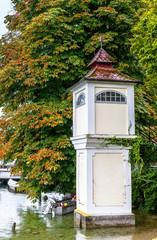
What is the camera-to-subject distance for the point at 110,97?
572 inches

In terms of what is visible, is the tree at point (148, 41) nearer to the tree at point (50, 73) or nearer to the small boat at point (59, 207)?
the tree at point (50, 73)

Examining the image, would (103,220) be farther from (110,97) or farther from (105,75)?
(105,75)

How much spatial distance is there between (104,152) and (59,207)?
6.36m

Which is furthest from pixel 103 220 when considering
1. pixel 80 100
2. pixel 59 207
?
pixel 59 207

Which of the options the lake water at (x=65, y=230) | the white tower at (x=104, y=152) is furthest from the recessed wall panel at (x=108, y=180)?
the lake water at (x=65, y=230)

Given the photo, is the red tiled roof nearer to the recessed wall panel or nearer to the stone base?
the recessed wall panel

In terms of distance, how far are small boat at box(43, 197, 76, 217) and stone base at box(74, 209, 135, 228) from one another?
4.81 meters

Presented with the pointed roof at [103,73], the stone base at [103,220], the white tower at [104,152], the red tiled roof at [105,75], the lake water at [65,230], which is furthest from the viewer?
the red tiled roof at [105,75]

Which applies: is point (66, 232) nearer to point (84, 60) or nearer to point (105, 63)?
point (105, 63)

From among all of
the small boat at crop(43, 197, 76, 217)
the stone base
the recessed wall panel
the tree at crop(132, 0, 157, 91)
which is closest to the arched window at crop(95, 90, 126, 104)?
the tree at crop(132, 0, 157, 91)

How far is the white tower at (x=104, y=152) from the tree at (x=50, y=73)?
288 cm

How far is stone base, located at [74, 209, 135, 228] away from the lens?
1362 centimetres

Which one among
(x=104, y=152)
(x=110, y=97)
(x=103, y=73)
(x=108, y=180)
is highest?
(x=103, y=73)

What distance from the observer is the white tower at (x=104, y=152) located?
13.9 meters
